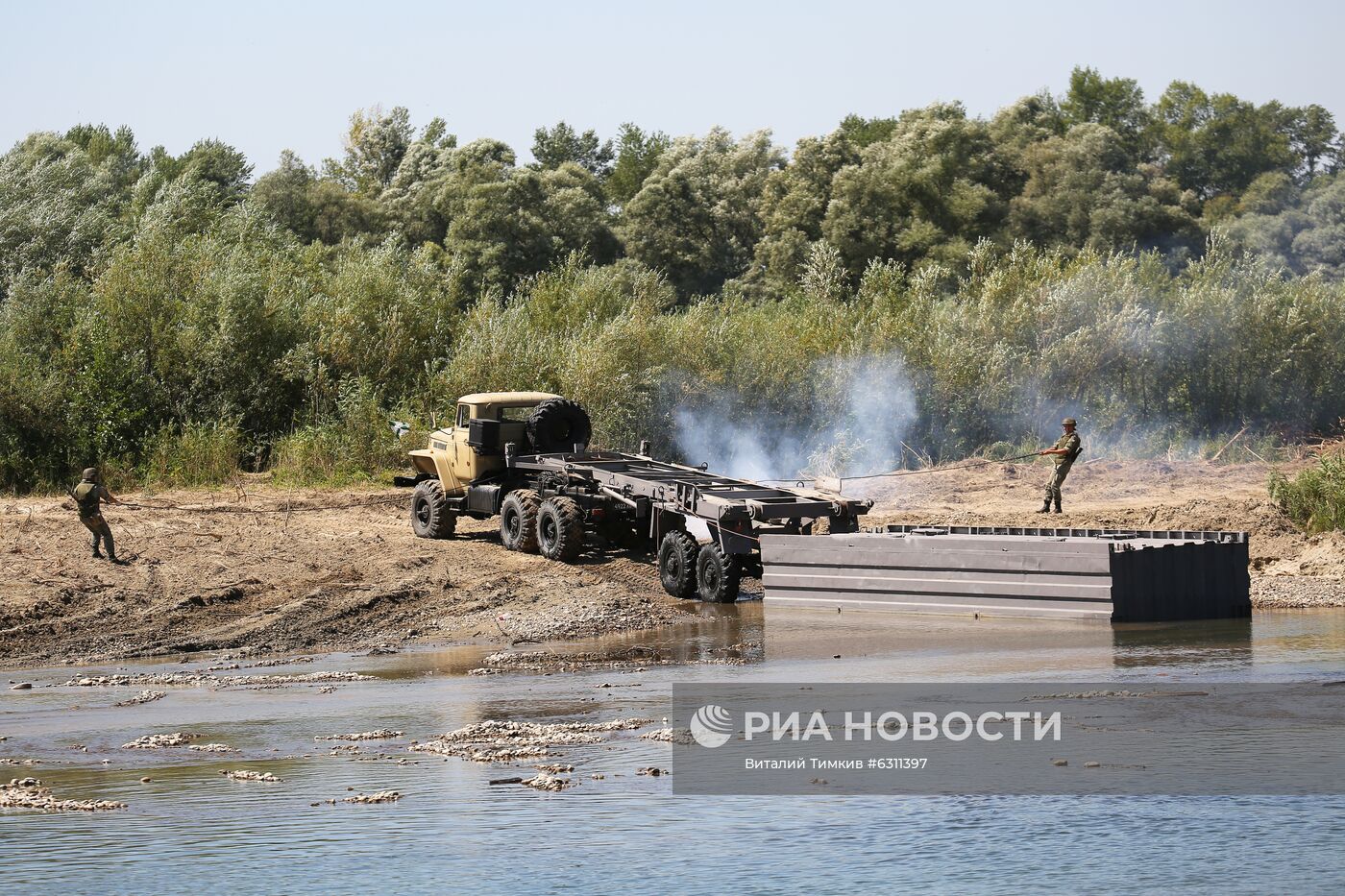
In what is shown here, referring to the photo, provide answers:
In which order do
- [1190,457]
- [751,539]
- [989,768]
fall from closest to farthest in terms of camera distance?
[989,768]
[751,539]
[1190,457]

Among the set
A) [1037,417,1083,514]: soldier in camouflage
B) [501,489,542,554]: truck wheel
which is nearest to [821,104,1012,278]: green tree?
[1037,417,1083,514]: soldier in camouflage

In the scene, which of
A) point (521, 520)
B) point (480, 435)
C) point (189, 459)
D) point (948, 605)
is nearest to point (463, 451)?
point (480, 435)

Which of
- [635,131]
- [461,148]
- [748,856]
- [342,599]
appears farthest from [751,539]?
[635,131]

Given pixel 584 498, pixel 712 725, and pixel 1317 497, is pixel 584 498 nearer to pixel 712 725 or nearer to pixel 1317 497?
pixel 1317 497

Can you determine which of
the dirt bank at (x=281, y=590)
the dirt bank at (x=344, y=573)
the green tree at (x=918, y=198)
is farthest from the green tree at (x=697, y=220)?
the dirt bank at (x=281, y=590)

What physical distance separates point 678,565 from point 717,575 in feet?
2.33

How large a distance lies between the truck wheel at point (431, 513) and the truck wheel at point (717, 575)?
5876mm

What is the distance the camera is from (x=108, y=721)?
1343cm

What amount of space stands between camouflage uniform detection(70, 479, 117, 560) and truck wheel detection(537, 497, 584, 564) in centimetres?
597

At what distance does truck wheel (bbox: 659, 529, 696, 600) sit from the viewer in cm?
2120

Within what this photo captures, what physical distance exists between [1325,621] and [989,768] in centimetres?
857

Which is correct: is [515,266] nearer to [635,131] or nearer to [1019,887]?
[635,131]

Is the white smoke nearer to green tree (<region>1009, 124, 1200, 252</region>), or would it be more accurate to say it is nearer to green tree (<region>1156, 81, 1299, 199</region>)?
green tree (<region>1009, 124, 1200, 252</region>)

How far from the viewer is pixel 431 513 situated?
25.8m
